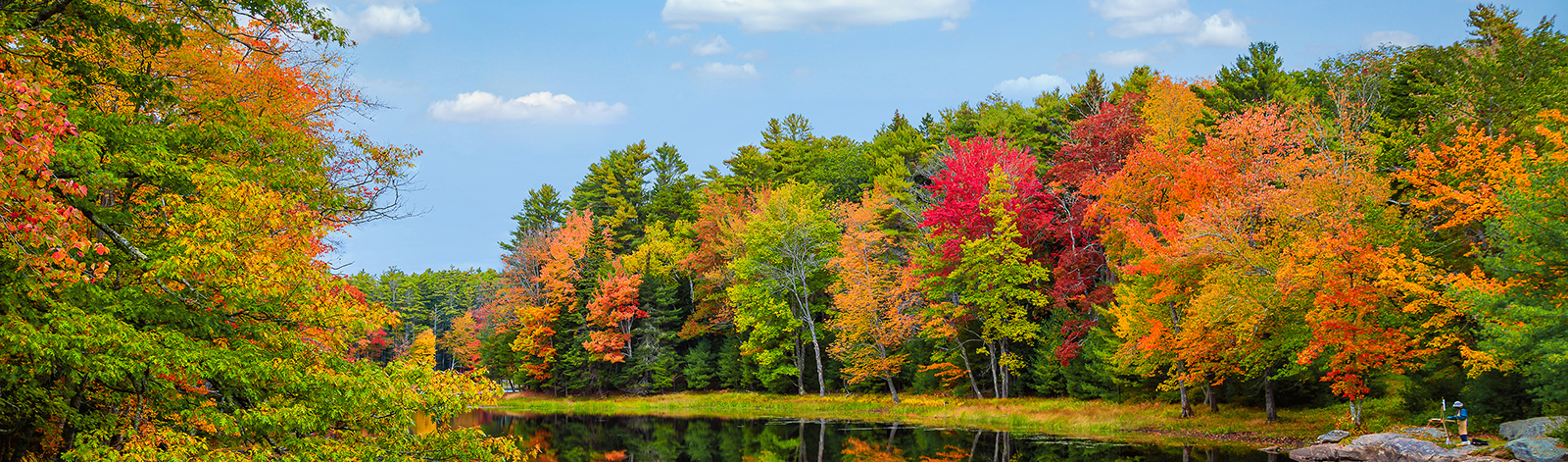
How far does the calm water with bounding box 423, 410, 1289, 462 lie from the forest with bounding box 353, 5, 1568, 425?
380cm

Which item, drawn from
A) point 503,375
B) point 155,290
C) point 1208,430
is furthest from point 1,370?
point 503,375

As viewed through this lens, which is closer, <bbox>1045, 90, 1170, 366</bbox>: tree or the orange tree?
the orange tree

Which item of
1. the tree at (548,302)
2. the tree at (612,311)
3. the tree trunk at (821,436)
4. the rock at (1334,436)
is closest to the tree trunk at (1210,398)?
the rock at (1334,436)

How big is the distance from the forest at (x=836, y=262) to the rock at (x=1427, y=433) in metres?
1.28

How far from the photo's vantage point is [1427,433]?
19.3m

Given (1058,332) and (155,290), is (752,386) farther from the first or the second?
(155,290)

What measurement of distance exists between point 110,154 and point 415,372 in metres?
3.72

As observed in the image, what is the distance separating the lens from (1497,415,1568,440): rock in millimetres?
16406

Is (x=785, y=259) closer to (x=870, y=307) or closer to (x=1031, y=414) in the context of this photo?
(x=870, y=307)

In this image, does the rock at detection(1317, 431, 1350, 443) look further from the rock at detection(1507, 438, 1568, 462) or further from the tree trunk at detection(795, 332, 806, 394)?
the tree trunk at detection(795, 332, 806, 394)

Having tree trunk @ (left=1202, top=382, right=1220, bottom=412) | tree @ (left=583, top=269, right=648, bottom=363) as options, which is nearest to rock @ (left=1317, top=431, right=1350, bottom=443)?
tree trunk @ (left=1202, top=382, right=1220, bottom=412)

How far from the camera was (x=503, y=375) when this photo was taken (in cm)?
5847

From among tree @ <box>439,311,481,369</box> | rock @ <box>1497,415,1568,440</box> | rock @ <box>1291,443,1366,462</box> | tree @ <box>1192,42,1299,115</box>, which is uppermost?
tree @ <box>1192,42,1299,115</box>

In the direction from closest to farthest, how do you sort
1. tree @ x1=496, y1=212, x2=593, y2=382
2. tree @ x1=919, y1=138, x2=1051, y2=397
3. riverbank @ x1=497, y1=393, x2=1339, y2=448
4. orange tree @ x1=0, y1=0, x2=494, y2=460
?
1. orange tree @ x1=0, y1=0, x2=494, y2=460
2. riverbank @ x1=497, y1=393, x2=1339, y2=448
3. tree @ x1=919, y1=138, x2=1051, y2=397
4. tree @ x1=496, y1=212, x2=593, y2=382
